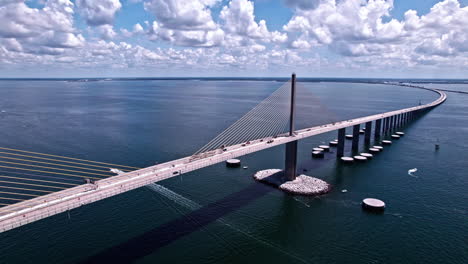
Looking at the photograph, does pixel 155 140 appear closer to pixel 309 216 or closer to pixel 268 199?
pixel 268 199

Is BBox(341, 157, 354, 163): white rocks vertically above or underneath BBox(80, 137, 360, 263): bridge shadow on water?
above

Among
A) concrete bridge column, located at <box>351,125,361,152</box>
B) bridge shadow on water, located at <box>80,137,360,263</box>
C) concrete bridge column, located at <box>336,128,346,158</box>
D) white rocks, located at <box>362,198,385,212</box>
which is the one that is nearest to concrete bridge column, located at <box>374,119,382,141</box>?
concrete bridge column, located at <box>351,125,361,152</box>

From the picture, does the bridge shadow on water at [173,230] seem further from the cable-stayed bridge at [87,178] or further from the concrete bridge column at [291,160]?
the cable-stayed bridge at [87,178]

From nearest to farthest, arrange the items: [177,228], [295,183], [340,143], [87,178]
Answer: [87,178] < [177,228] < [295,183] < [340,143]

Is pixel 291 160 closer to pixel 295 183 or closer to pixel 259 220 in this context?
pixel 295 183

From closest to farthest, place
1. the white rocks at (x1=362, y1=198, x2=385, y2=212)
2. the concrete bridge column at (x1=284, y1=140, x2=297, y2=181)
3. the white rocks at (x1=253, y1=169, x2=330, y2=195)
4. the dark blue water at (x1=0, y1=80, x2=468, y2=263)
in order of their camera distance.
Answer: the dark blue water at (x1=0, y1=80, x2=468, y2=263)
the white rocks at (x1=362, y1=198, x2=385, y2=212)
the white rocks at (x1=253, y1=169, x2=330, y2=195)
the concrete bridge column at (x1=284, y1=140, x2=297, y2=181)

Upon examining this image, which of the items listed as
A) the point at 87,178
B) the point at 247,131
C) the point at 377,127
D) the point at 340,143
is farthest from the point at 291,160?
the point at 377,127

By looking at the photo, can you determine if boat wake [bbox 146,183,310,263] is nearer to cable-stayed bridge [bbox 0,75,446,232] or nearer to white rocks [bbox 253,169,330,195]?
cable-stayed bridge [bbox 0,75,446,232]
